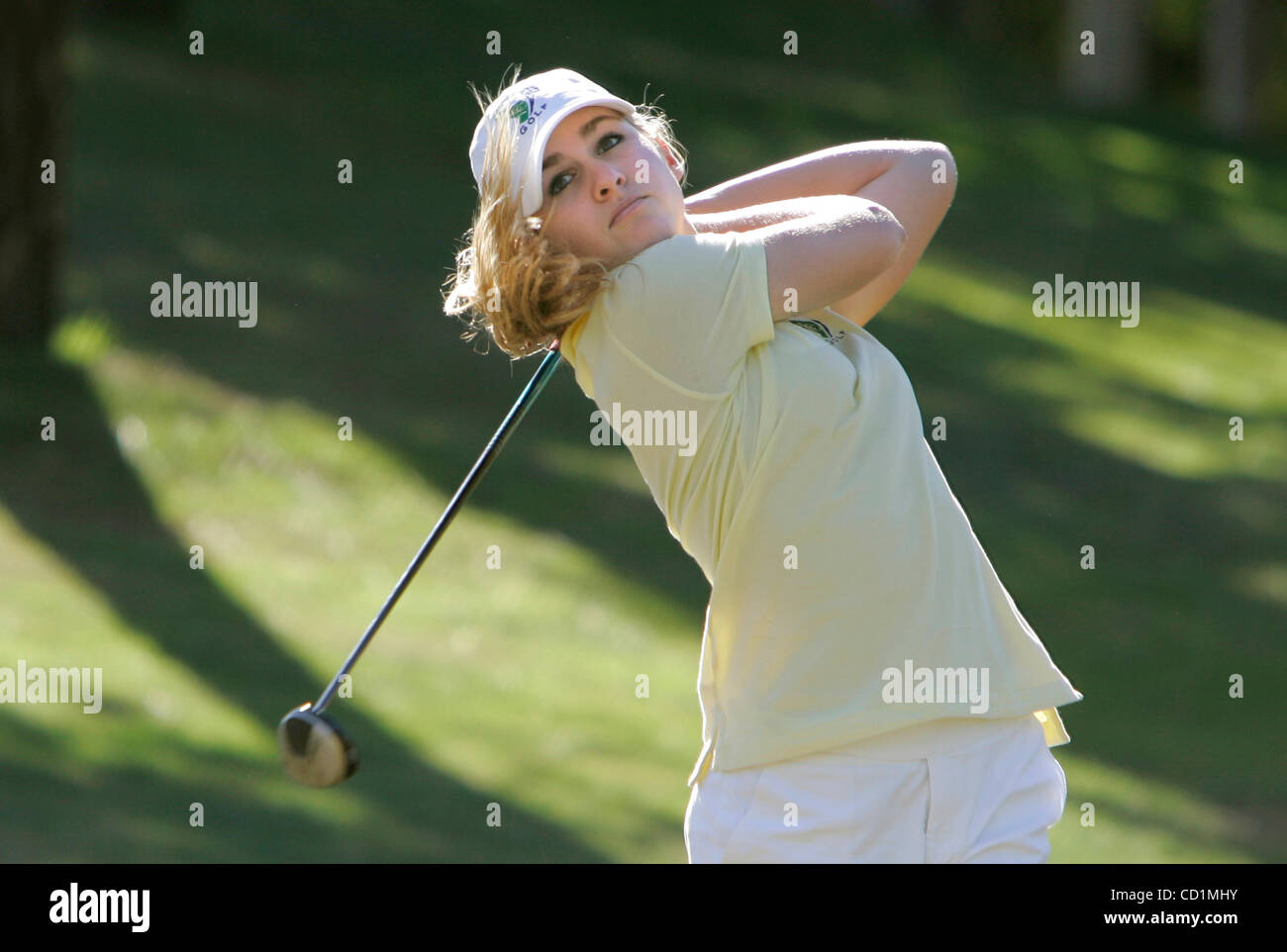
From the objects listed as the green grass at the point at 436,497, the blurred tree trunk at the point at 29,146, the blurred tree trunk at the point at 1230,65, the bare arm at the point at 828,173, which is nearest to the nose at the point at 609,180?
the bare arm at the point at 828,173

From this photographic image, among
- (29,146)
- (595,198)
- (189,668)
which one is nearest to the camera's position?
(595,198)

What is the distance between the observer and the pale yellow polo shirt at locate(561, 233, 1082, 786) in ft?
9.07

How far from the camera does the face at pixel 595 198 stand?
2.88 m

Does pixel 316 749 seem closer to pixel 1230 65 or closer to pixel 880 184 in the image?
pixel 880 184

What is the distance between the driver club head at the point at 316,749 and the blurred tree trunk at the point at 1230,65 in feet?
79.4

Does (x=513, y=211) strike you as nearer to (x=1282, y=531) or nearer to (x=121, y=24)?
(x=1282, y=531)

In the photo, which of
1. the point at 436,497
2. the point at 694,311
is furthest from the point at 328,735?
the point at 436,497

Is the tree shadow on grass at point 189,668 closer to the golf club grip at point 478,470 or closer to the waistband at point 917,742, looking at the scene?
the golf club grip at point 478,470

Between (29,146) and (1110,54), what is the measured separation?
16502mm

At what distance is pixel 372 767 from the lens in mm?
7395

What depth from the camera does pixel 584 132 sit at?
2.91 m
